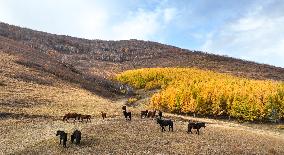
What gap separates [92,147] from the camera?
157ft

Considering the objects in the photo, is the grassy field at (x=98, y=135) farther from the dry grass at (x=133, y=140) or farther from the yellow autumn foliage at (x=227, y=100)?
the yellow autumn foliage at (x=227, y=100)

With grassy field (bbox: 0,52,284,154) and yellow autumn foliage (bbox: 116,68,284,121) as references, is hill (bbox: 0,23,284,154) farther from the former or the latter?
yellow autumn foliage (bbox: 116,68,284,121)

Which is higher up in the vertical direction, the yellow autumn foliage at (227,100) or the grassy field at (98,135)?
the yellow autumn foliage at (227,100)

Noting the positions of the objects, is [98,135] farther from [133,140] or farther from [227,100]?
[227,100]

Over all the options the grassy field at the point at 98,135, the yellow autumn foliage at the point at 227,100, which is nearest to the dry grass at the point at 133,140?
the grassy field at the point at 98,135

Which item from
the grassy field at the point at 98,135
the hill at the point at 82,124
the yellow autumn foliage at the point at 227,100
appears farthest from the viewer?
the yellow autumn foliage at the point at 227,100

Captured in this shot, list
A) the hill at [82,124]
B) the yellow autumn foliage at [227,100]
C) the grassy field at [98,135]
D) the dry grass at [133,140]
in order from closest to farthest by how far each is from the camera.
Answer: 1. the dry grass at [133,140]
2. the grassy field at [98,135]
3. the hill at [82,124]
4. the yellow autumn foliage at [227,100]

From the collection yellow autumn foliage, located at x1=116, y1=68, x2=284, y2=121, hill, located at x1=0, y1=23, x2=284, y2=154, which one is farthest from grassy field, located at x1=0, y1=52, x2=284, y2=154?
yellow autumn foliage, located at x1=116, y1=68, x2=284, y2=121

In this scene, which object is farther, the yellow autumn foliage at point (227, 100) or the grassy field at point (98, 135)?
the yellow autumn foliage at point (227, 100)

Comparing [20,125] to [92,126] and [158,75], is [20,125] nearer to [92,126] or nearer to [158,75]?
[92,126]

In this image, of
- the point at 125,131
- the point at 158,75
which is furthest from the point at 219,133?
the point at 158,75

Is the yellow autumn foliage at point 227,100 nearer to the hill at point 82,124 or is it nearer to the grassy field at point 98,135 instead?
the hill at point 82,124

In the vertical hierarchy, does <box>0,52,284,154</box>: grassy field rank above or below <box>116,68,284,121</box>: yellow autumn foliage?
below

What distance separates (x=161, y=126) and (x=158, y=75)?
88.3 m
